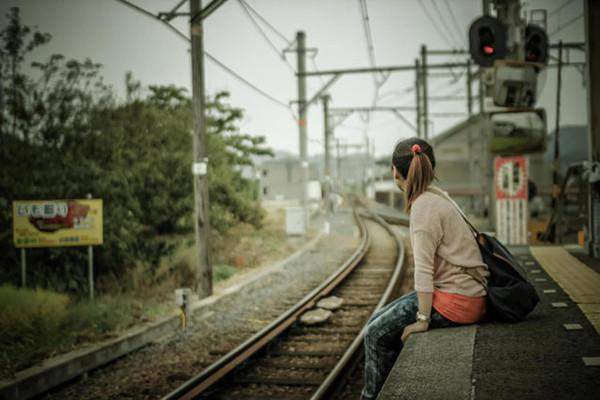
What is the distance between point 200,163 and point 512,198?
22.2 feet

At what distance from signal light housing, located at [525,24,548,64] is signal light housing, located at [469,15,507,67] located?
0.52 meters

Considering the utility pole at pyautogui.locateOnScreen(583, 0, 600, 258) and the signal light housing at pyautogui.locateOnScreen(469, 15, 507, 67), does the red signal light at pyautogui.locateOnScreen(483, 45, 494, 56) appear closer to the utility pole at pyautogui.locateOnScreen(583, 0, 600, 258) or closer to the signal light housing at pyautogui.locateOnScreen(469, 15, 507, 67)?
the signal light housing at pyautogui.locateOnScreen(469, 15, 507, 67)

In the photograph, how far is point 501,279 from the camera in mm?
3330

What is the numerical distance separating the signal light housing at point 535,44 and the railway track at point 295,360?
5.04 metres

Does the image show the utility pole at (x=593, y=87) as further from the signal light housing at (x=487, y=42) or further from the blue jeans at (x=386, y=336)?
the blue jeans at (x=386, y=336)

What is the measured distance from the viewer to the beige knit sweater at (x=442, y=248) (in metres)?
3.13

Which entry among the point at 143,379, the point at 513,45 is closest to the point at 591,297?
the point at 143,379

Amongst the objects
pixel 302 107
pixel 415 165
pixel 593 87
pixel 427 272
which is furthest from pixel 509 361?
pixel 302 107

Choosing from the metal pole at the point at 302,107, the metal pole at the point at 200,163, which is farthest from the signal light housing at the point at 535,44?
the metal pole at the point at 302,107

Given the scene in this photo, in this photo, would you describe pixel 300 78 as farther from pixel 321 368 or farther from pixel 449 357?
pixel 449 357

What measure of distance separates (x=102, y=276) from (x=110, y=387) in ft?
20.9

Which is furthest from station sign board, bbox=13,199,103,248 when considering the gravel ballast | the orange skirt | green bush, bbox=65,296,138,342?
the orange skirt

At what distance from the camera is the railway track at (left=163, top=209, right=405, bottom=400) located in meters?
5.20

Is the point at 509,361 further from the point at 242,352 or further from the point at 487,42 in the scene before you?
the point at 487,42
